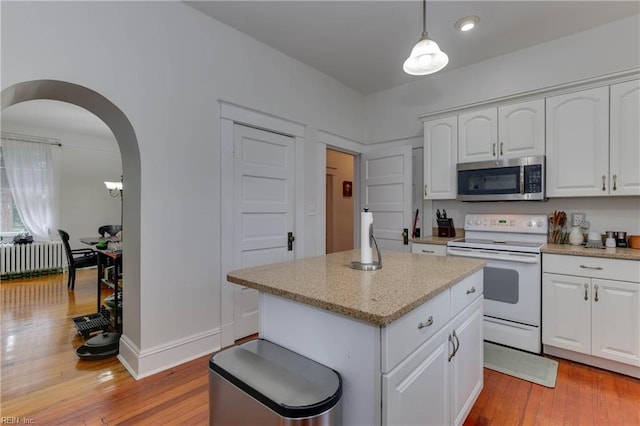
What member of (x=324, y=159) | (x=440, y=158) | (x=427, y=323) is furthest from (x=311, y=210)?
(x=427, y=323)

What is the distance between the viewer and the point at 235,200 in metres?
2.79

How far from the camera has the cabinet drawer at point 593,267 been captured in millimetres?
2164

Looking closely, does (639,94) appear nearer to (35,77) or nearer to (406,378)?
(406,378)

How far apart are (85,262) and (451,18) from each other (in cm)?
558

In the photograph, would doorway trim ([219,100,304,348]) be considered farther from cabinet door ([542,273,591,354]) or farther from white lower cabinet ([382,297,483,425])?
cabinet door ([542,273,591,354])

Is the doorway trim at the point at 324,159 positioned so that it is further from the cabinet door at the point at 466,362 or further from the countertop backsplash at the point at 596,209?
the cabinet door at the point at 466,362

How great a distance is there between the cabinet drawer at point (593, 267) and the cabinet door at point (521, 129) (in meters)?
1.00

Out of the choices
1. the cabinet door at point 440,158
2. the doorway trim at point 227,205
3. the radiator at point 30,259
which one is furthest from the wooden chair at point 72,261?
the cabinet door at point 440,158

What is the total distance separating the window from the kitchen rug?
7.32m

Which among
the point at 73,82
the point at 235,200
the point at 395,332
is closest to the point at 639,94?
the point at 395,332

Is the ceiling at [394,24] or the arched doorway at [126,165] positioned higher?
the ceiling at [394,24]

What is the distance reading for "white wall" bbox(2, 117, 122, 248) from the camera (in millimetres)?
5777

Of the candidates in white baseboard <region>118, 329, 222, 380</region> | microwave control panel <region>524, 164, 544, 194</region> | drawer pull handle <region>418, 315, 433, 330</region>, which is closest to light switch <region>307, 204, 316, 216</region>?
white baseboard <region>118, 329, 222, 380</region>

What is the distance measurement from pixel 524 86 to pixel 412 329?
3102mm
